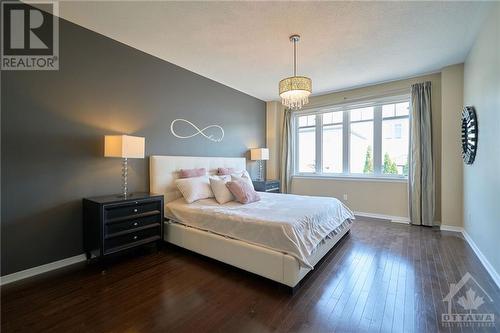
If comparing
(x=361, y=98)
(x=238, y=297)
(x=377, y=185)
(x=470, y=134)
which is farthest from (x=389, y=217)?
(x=238, y=297)

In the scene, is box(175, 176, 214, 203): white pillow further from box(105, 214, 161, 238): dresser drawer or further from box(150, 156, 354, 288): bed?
box(105, 214, 161, 238): dresser drawer

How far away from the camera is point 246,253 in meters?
2.30

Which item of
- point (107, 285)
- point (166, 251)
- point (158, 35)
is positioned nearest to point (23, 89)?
point (158, 35)

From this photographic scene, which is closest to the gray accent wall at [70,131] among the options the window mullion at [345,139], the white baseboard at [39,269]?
the white baseboard at [39,269]

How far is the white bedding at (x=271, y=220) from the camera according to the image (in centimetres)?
211

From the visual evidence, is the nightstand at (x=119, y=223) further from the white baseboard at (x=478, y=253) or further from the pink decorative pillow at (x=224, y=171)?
the white baseboard at (x=478, y=253)

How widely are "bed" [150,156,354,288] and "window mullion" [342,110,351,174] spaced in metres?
1.98

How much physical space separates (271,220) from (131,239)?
177cm

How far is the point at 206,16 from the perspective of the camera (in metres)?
2.47

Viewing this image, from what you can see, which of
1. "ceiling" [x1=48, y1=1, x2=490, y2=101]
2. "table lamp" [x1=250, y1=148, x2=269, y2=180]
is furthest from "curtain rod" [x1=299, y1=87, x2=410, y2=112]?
"table lamp" [x1=250, y1=148, x2=269, y2=180]

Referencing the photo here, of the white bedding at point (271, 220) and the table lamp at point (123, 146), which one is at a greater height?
the table lamp at point (123, 146)

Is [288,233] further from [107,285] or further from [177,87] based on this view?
[177,87]

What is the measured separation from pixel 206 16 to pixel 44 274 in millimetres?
3328

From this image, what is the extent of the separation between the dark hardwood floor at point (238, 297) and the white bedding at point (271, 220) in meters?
0.40
